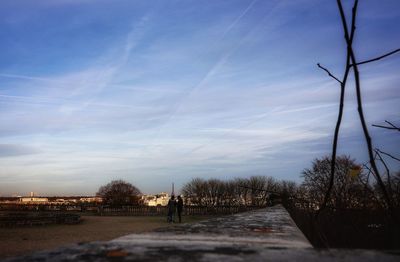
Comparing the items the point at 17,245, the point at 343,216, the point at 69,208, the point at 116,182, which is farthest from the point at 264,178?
the point at 343,216

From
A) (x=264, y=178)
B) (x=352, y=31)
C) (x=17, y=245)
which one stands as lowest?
(x=17, y=245)

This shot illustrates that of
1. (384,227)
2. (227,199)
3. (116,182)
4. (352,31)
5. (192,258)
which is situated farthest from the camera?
(116,182)

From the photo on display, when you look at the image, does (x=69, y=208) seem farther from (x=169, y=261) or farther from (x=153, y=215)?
(x=169, y=261)

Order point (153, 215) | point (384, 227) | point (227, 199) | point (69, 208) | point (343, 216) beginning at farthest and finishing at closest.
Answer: point (227, 199), point (69, 208), point (153, 215), point (343, 216), point (384, 227)

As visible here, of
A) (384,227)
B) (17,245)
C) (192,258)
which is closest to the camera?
(192,258)

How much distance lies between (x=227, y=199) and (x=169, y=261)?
8289 cm

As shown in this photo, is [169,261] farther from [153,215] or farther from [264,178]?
[264,178]

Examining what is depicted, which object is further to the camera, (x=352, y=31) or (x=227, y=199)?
(x=227, y=199)

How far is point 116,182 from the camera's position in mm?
92250

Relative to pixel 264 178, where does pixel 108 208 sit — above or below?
below

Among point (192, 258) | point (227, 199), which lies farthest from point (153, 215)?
point (227, 199)

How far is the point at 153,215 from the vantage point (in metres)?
38.2

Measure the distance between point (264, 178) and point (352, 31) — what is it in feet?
281

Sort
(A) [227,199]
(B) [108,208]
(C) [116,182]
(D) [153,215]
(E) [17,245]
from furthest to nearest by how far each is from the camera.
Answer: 1. (C) [116,182]
2. (A) [227,199]
3. (B) [108,208]
4. (D) [153,215]
5. (E) [17,245]
